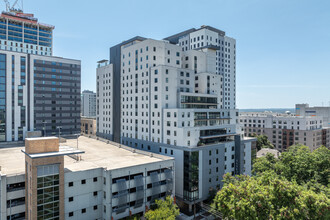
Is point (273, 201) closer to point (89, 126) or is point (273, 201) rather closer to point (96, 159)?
point (96, 159)

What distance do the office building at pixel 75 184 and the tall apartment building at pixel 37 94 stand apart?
3556 centimetres

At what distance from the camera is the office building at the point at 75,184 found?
4016 centimetres

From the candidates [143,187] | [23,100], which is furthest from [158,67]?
[23,100]

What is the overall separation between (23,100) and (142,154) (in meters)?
57.1

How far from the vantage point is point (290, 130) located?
134125 mm

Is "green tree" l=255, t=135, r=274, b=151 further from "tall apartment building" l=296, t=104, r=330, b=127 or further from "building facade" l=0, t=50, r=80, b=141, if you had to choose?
"building facade" l=0, t=50, r=80, b=141

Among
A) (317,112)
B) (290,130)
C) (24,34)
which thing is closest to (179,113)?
(290,130)

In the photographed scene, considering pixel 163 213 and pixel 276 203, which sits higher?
pixel 276 203

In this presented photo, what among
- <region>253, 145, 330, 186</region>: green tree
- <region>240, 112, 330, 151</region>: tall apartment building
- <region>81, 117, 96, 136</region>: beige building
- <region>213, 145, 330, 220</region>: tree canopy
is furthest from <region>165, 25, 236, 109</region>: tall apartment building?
<region>213, 145, 330, 220</region>: tree canopy

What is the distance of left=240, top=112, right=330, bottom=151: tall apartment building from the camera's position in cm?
12912

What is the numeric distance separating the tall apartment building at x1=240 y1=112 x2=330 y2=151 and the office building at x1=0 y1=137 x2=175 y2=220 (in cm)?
10641

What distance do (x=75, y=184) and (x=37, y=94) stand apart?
2438 inches

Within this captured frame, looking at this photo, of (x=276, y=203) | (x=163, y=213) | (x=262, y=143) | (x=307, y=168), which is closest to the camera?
(x=276, y=203)

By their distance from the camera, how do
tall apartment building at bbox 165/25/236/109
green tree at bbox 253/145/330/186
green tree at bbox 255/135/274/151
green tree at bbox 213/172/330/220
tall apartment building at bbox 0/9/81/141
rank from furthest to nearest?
green tree at bbox 255/135/274/151 → tall apartment building at bbox 165/25/236/109 → tall apartment building at bbox 0/9/81/141 → green tree at bbox 253/145/330/186 → green tree at bbox 213/172/330/220
